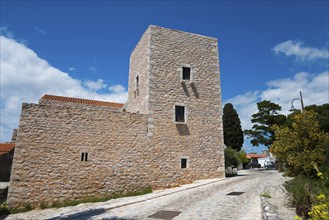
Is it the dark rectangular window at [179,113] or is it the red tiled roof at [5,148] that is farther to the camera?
the red tiled roof at [5,148]

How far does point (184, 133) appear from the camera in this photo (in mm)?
13055

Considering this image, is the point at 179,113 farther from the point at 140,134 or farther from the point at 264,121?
the point at 264,121

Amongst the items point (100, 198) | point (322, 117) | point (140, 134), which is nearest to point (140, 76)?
point (140, 134)

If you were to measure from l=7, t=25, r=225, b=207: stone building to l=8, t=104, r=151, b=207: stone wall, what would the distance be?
4 centimetres

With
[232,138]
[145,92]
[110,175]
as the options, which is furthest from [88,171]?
[232,138]

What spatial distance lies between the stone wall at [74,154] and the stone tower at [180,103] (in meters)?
1.08

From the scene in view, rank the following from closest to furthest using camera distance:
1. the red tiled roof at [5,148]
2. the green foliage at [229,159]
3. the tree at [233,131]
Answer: the green foliage at [229,159] < the red tiled roof at [5,148] < the tree at [233,131]

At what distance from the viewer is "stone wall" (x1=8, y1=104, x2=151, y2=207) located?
Result: 9.71 metres

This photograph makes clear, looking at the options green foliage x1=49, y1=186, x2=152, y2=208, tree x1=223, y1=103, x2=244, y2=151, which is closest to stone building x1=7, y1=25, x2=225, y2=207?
green foliage x1=49, y1=186, x2=152, y2=208

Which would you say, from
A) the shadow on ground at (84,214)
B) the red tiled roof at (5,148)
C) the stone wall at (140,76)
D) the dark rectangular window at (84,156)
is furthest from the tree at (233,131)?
the red tiled roof at (5,148)

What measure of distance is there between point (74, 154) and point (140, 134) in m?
3.30

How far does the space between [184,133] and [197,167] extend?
2.03 m

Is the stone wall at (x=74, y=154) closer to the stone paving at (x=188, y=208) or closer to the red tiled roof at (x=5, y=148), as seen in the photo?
the stone paving at (x=188, y=208)

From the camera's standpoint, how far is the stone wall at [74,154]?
9711 mm
